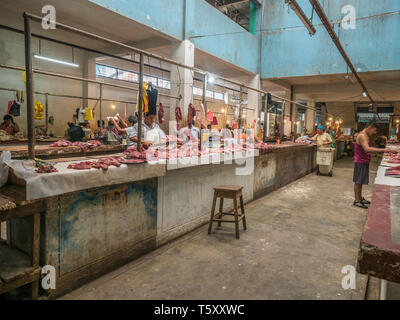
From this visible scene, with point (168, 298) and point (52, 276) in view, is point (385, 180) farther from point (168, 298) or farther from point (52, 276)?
point (52, 276)

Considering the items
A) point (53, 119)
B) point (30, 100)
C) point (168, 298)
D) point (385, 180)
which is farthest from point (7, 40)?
point (385, 180)

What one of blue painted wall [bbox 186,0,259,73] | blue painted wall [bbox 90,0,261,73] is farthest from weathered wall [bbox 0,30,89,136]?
blue painted wall [bbox 186,0,259,73]

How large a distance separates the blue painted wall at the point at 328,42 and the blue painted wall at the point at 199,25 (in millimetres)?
1006

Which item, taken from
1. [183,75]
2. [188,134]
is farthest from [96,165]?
[183,75]

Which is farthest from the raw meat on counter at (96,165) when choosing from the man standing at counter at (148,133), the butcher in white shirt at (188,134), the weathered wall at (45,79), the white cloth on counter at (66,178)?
the weathered wall at (45,79)

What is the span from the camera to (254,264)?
11.9 feet

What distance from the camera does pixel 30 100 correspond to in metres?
2.71

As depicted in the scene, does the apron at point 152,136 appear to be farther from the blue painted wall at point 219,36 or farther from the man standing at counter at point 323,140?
the man standing at counter at point 323,140

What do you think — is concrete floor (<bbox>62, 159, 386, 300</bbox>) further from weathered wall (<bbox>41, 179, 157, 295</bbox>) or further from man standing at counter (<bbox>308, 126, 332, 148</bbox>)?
man standing at counter (<bbox>308, 126, 332, 148</bbox>)

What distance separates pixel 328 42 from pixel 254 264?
12069 mm

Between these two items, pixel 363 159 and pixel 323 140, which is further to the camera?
pixel 323 140

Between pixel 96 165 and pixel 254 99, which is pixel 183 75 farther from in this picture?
pixel 96 165

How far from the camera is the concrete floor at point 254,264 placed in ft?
9.71

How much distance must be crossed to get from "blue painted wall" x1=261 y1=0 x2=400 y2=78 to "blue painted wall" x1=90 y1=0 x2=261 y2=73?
1.01 metres
